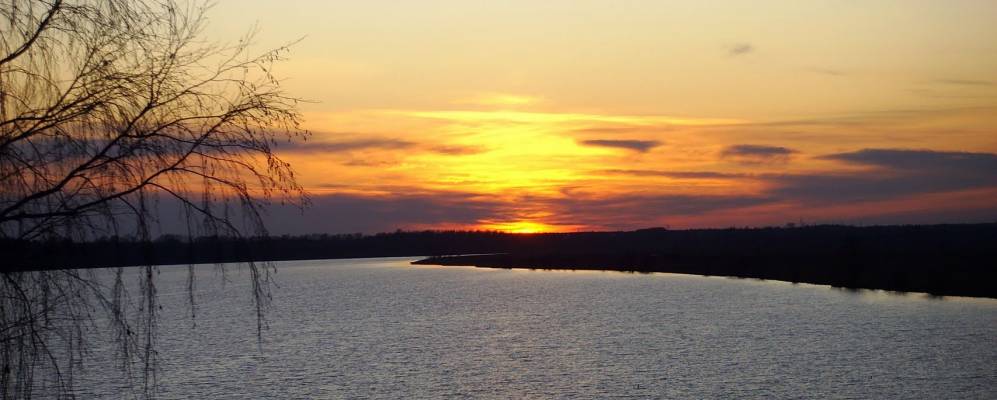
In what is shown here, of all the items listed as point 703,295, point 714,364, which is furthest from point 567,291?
point 714,364

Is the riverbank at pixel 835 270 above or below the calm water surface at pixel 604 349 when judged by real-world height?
above

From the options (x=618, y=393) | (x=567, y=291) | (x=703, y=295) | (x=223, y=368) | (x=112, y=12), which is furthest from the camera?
(x=567, y=291)

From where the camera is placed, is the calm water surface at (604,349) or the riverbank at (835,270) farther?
the riverbank at (835,270)

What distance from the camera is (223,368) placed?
136ft

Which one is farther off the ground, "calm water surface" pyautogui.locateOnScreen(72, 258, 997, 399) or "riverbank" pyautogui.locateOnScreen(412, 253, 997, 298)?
"riverbank" pyautogui.locateOnScreen(412, 253, 997, 298)

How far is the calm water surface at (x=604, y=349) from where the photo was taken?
33.1 meters

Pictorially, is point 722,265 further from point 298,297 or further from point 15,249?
point 15,249

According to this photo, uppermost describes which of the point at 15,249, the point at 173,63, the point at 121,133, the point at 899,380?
the point at 173,63

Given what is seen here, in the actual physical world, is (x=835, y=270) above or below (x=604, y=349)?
above

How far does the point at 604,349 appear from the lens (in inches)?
1753

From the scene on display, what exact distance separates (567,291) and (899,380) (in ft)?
207

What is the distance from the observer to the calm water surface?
33.1 metres

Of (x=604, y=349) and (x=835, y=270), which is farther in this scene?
(x=835, y=270)

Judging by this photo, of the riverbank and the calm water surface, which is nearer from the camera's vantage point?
the calm water surface
